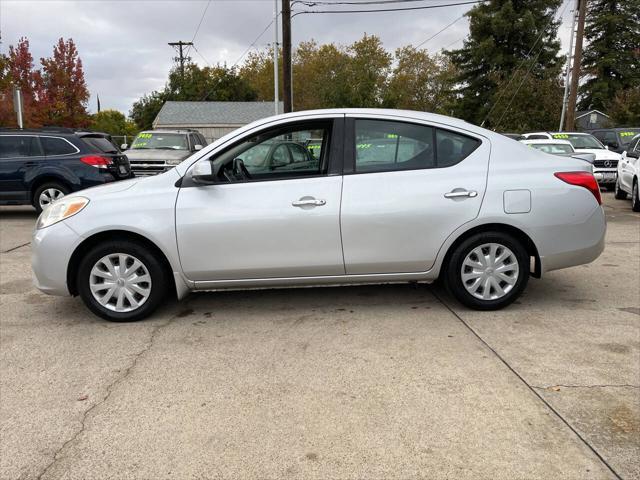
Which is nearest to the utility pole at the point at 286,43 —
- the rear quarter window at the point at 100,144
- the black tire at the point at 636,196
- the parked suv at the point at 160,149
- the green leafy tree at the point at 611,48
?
the parked suv at the point at 160,149

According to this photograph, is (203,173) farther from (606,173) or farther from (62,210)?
(606,173)

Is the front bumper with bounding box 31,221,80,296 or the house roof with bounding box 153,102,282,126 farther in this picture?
the house roof with bounding box 153,102,282,126

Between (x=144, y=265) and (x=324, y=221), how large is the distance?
1.55m

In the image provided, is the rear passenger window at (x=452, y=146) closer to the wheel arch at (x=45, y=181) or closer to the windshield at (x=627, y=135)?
the wheel arch at (x=45, y=181)

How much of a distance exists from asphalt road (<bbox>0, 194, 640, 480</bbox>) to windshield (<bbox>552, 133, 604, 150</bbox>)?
1282 cm

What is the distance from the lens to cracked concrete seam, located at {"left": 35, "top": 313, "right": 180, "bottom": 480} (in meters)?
2.74

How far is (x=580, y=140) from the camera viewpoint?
16.9 meters

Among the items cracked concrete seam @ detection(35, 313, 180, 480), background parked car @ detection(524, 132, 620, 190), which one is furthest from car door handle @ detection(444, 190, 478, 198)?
background parked car @ detection(524, 132, 620, 190)

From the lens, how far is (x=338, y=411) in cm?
316

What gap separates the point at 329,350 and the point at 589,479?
193 centimetres

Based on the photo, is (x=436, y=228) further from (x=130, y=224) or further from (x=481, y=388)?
(x=130, y=224)

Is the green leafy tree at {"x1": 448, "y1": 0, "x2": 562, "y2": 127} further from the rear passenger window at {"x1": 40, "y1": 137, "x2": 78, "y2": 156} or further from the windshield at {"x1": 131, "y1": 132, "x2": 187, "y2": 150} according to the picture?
the rear passenger window at {"x1": 40, "y1": 137, "x2": 78, "y2": 156}

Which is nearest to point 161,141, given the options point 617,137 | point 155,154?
point 155,154

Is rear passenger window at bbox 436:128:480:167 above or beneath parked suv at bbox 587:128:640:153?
beneath
